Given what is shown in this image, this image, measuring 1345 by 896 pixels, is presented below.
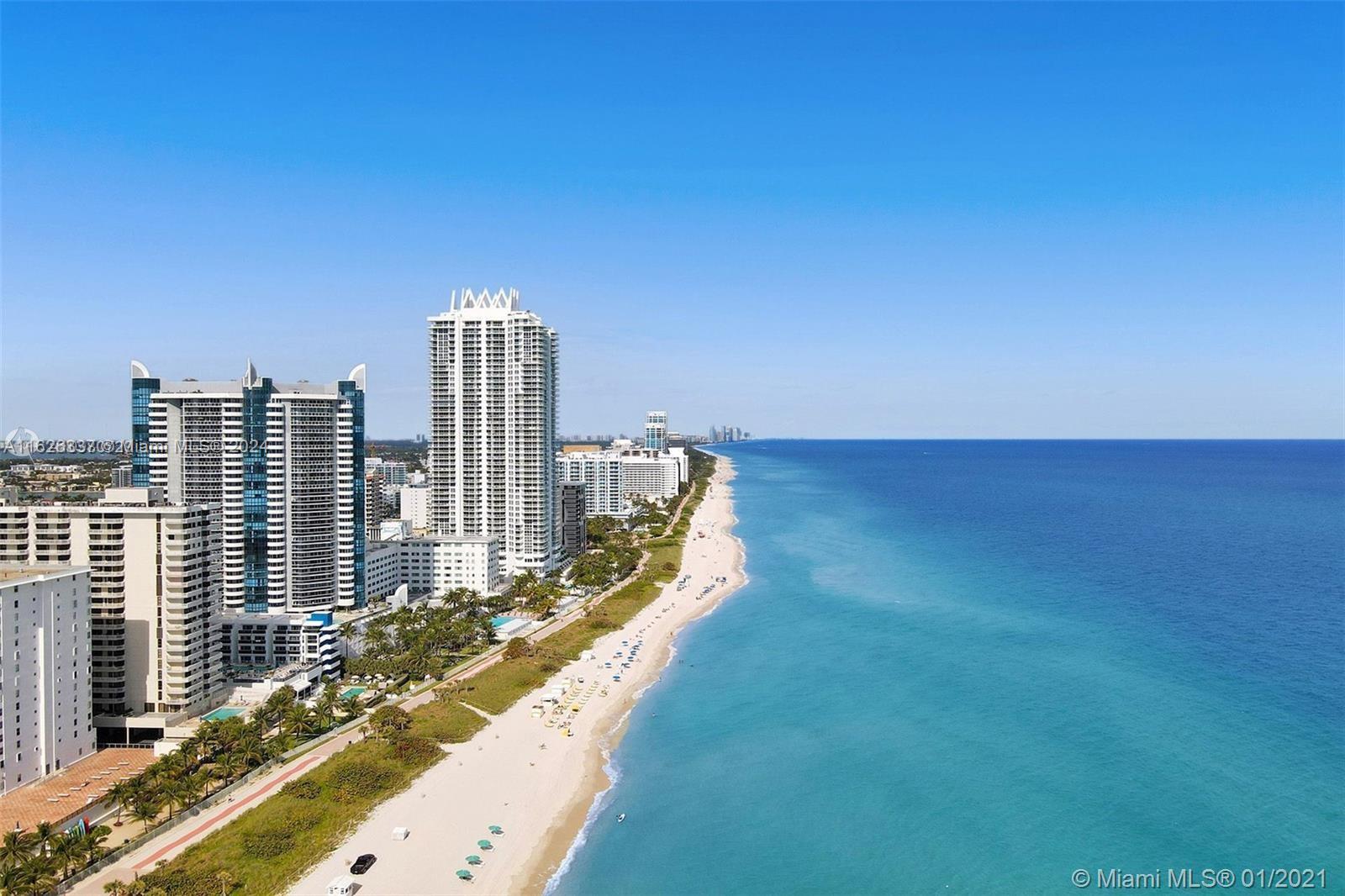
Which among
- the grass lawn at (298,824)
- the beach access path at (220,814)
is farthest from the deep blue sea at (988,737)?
the beach access path at (220,814)

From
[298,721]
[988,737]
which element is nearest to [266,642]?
[298,721]

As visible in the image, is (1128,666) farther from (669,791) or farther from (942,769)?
(669,791)

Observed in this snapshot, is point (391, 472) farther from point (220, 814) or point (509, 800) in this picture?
point (509, 800)

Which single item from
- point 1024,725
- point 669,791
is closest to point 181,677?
point 669,791

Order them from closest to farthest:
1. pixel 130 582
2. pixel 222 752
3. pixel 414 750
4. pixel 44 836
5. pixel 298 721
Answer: pixel 44 836 → pixel 222 752 → pixel 414 750 → pixel 298 721 → pixel 130 582

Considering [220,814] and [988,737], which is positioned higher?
[220,814]

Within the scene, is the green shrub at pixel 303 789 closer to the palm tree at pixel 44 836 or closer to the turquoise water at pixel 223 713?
the turquoise water at pixel 223 713
